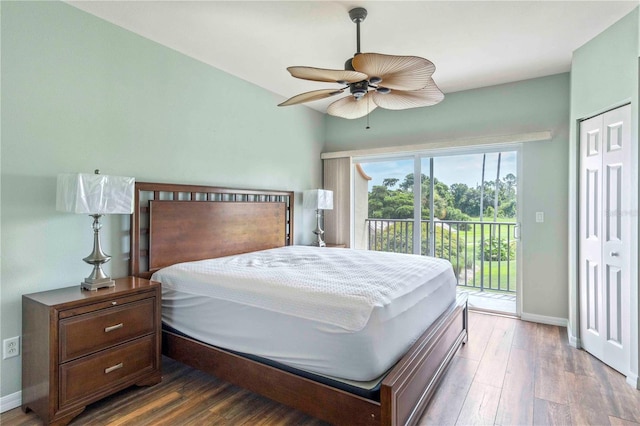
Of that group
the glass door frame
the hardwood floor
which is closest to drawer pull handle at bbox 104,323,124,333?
the hardwood floor

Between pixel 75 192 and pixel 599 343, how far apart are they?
416cm

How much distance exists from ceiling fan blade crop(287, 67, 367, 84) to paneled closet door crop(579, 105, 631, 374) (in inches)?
85.1

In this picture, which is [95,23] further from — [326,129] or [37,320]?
[326,129]

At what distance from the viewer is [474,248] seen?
186 inches

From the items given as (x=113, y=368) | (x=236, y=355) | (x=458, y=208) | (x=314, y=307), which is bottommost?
(x=113, y=368)

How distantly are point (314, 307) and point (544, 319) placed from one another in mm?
3227

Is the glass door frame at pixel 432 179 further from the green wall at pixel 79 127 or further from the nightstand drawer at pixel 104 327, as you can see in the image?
the nightstand drawer at pixel 104 327

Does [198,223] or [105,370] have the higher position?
[198,223]

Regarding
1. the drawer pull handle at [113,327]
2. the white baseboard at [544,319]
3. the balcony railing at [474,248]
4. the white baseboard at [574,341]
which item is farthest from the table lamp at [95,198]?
the white baseboard at [544,319]

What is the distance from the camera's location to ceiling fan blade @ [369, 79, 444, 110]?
8.07ft

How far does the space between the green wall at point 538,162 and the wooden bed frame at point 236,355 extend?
1370 mm

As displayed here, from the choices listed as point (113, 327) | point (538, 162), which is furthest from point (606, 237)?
point (113, 327)

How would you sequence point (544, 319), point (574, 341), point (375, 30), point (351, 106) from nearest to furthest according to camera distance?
point (375, 30)
point (351, 106)
point (574, 341)
point (544, 319)

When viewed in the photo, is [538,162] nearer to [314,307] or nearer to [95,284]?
[314,307]
